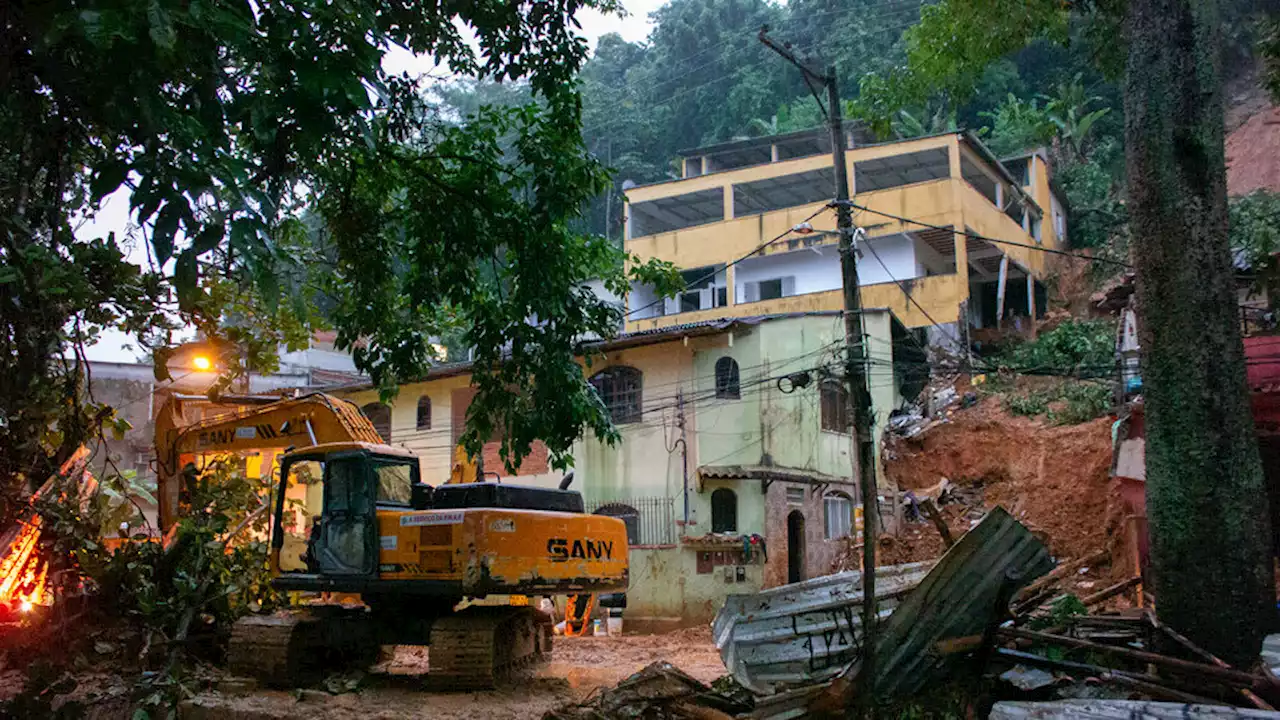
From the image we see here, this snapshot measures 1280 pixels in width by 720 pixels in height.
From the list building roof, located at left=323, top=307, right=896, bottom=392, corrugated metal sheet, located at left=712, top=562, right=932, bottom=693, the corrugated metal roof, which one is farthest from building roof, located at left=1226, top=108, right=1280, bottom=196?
corrugated metal sheet, located at left=712, top=562, right=932, bottom=693

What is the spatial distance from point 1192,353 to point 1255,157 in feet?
122

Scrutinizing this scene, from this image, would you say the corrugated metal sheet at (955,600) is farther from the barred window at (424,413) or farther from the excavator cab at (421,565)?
the barred window at (424,413)

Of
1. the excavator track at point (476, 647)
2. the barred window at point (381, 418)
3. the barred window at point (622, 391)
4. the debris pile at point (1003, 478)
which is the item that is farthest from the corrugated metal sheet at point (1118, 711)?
the barred window at point (381, 418)

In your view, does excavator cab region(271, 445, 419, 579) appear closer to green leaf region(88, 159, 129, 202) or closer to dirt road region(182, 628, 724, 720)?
dirt road region(182, 628, 724, 720)

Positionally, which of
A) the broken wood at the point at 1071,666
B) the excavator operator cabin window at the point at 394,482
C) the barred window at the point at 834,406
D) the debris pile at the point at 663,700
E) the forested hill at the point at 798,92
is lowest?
the debris pile at the point at 663,700

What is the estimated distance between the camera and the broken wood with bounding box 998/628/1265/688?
623 centimetres

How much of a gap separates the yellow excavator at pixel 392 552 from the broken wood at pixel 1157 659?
5.28 m

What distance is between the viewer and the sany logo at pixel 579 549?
11.1 m

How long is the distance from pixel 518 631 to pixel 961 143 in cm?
2588

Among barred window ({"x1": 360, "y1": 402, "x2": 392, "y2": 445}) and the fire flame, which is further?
barred window ({"x1": 360, "y1": 402, "x2": 392, "y2": 445})

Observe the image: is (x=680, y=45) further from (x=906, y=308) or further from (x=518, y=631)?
(x=518, y=631)

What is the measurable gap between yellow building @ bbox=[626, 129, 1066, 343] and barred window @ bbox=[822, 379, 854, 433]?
5.28 metres

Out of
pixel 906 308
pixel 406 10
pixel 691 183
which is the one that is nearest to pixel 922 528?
pixel 906 308

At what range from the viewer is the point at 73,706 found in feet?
31.9
